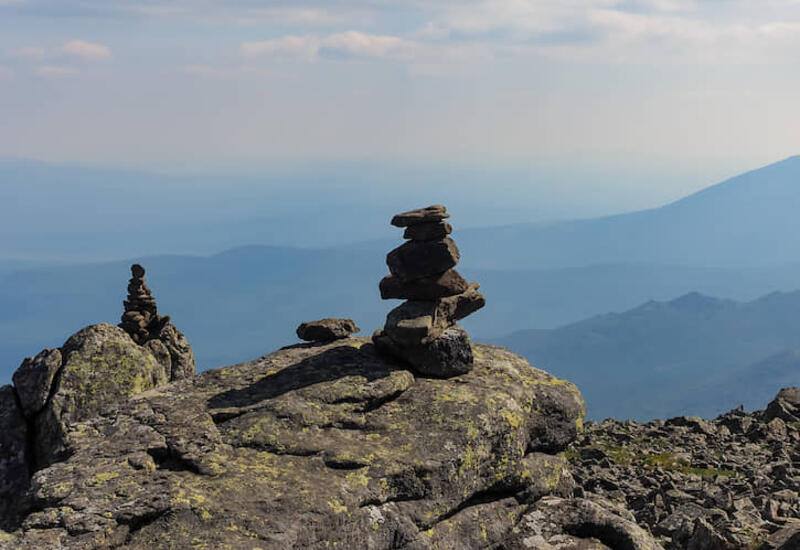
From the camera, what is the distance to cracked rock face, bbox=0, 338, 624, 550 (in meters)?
17.3

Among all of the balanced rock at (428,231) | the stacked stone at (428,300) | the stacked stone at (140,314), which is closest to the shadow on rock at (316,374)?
the stacked stone at (428,300)

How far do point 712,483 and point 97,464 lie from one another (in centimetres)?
2839

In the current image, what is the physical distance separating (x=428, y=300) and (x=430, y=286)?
54cm

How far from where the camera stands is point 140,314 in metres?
44.6

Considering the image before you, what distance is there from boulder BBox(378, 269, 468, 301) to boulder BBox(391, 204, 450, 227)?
6.65ft

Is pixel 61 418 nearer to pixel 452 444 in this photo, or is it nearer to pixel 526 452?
pixel 452 444

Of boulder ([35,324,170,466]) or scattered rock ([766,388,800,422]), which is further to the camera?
scattered rock ([766,388,800,422])

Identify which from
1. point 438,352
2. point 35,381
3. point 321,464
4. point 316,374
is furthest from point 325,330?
point 35,381

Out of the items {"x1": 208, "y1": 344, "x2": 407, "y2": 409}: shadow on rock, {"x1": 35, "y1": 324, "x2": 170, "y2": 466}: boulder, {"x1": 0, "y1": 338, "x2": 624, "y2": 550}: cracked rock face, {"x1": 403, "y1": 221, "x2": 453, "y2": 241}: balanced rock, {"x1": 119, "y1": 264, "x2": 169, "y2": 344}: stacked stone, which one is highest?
{"x1": 119, "y1": 264, "x2": 169, "y2": 344}: stacked stone

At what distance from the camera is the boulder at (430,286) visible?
85.9 ft

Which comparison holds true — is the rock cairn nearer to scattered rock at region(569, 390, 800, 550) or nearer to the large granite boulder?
the large granite boulder

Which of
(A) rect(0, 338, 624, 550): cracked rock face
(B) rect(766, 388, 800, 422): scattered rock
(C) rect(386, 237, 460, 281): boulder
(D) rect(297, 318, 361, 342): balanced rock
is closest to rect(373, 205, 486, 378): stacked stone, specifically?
(C) rect(386, 237, 460, 281): boulder

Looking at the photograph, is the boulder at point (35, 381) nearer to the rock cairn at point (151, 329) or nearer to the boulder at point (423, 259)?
the rock cairn at point (151, 329)

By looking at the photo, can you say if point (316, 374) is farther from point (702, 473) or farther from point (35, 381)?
point (702, 473)
